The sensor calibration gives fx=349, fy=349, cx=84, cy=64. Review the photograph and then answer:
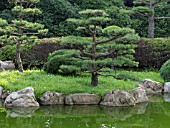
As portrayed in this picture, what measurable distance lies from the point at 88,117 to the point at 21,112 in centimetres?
155

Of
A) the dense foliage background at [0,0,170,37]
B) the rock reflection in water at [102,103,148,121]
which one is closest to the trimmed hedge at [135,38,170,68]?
the dense foliage background at [0,0,170,37]

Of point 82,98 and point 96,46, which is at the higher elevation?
point 96,46

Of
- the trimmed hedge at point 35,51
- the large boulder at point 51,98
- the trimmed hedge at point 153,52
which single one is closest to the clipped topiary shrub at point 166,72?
the trimmed hedge at point 153,52

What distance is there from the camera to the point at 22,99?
27.7 ft

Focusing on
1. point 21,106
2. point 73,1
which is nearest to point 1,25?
point 21,106

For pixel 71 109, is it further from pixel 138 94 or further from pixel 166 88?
pixel 166 88

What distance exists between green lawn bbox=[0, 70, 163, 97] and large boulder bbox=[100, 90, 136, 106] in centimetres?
20

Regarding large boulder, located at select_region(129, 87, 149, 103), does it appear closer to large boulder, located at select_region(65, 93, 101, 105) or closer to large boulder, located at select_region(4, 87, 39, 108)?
large boulder, located at select_region(65, 93, 101, 105)

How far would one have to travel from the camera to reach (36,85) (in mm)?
9336

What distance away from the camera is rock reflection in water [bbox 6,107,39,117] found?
7.68 m

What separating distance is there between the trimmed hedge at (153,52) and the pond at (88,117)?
5.77m

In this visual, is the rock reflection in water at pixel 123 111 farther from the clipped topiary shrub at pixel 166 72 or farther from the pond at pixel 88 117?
the clipped topiary shrub at pixel 166 72

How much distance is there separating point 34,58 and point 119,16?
456cm

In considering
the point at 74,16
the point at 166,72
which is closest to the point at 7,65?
the point at 74,16
